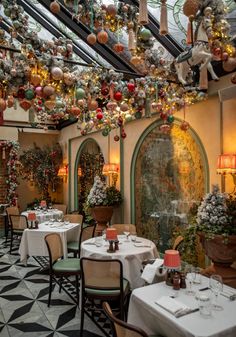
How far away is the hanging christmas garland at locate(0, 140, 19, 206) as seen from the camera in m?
9.38

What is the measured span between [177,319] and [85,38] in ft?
14.2

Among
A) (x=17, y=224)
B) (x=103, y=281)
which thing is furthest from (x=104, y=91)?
(x=17, y=224)

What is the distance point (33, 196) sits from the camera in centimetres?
1120

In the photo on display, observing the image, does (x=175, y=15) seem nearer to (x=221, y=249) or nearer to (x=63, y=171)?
(x=221, y=249)

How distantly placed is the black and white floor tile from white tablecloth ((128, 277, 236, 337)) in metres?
1.12

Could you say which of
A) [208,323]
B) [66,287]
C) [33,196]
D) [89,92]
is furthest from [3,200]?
[208,323]

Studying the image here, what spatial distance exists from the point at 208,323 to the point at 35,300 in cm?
308

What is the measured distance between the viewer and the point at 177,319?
225cm

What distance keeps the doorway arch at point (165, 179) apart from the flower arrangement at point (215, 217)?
1122 millimetres

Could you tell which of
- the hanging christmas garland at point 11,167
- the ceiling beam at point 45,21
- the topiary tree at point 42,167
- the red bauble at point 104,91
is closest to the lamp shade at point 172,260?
the red bauble at point 104,91

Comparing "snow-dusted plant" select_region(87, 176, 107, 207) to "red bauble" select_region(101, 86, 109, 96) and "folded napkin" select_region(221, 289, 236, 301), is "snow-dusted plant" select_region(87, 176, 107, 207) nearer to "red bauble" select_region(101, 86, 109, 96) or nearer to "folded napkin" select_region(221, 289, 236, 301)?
"red bauble" select_region(101, 86, 109, 96)

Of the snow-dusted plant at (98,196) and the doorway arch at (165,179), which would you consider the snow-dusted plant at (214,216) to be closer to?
the doorway arch at (165,179)

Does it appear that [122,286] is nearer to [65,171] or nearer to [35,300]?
[35,300]

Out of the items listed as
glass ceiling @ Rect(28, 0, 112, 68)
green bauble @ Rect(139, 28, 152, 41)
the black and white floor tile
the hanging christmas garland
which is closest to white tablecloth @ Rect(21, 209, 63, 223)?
the hanging christmas garland
